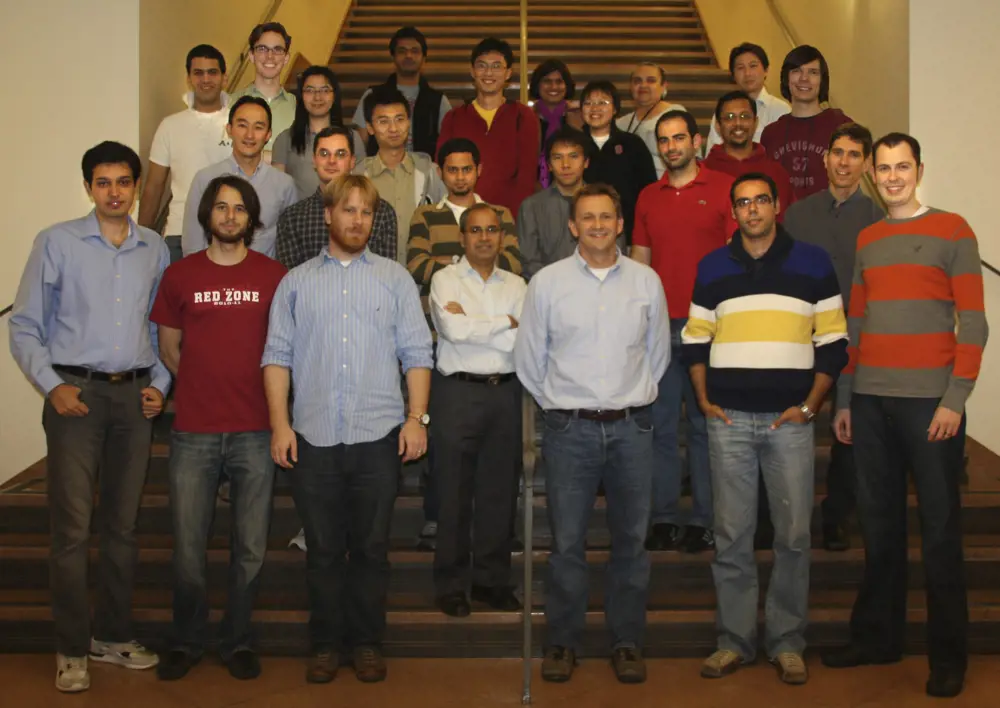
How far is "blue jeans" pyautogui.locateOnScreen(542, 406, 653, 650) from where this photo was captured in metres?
4.23

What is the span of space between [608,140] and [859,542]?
2.24 meters

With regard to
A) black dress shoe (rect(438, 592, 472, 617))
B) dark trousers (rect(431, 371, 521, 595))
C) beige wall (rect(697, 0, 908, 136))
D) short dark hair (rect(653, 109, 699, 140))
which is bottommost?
black dress shoe (rect(438, 592, 472, 617))

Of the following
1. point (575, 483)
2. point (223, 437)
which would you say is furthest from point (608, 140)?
point (223, 437)

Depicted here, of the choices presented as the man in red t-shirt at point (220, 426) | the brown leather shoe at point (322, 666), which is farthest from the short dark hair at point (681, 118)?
the brown leather shoe at point (322, 666)

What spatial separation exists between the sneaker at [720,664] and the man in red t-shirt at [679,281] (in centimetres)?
59

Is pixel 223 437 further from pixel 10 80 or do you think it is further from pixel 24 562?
pixel 10 80

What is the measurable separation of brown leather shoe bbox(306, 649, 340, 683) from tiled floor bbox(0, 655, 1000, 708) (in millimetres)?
32

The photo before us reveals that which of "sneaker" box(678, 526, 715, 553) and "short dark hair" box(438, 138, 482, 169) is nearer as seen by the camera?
"sneaker" box(678, 526, 715, 553)

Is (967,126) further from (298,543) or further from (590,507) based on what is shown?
(298,543)

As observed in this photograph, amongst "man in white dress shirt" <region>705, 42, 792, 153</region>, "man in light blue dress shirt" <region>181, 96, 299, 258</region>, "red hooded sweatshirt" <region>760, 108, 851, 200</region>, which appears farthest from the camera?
"man in white dress shirt" <region>705, 42, 792, 153</region>

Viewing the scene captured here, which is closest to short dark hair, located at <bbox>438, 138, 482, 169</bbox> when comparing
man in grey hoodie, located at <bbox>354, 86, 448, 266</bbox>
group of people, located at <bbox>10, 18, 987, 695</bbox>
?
man in grey hoodie, located at <bbox>354, 86, 448, 266</bbox>

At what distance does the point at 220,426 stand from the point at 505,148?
7.74 feet

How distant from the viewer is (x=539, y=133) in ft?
19.4

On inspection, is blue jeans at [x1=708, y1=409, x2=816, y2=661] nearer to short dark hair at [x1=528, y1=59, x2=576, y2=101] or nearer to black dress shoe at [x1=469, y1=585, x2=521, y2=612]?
black dress shoe at [x1=469, y1=585, x2=521, y2=612]
